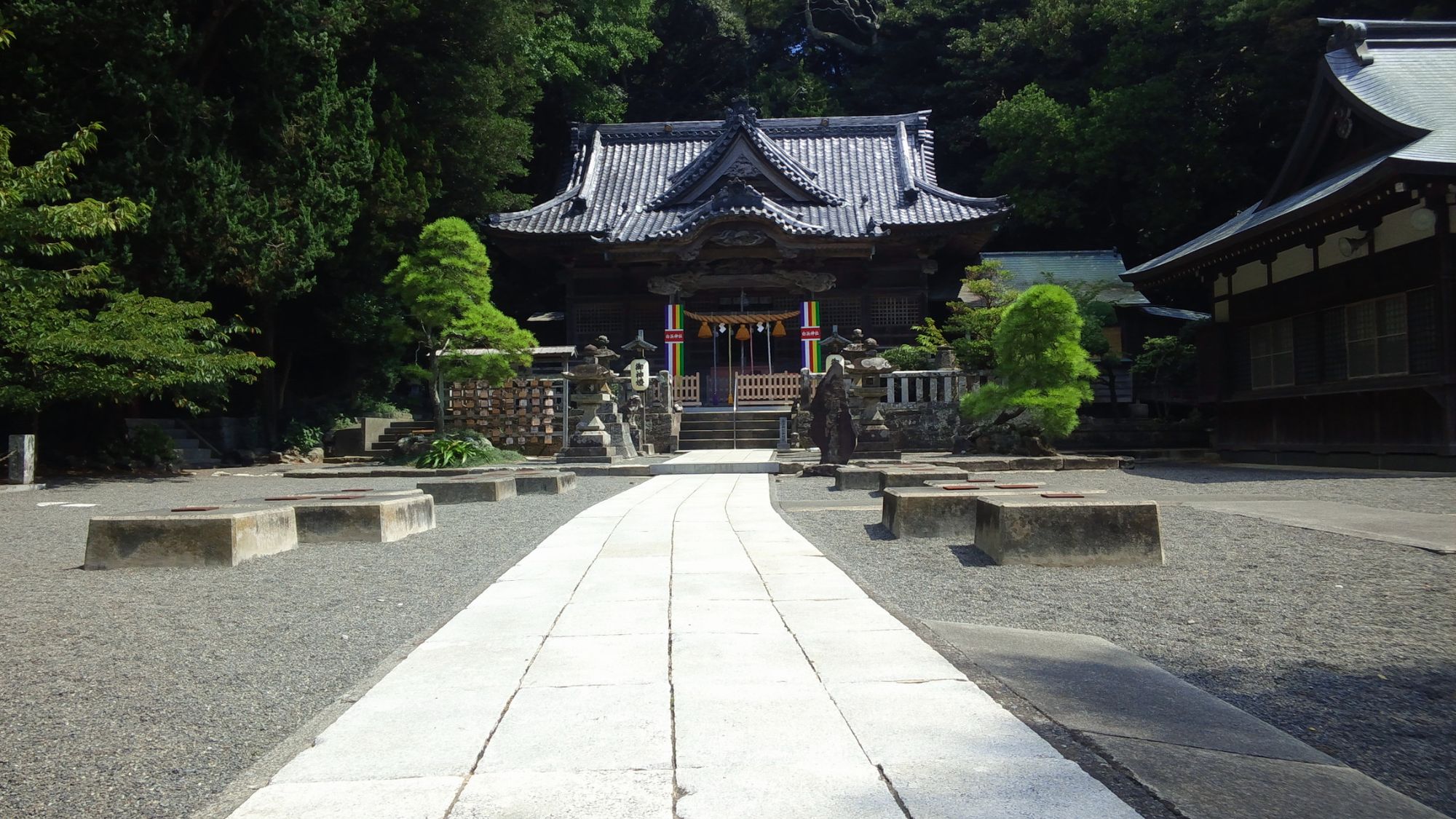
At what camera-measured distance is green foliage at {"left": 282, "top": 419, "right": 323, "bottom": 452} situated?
63.8 ft

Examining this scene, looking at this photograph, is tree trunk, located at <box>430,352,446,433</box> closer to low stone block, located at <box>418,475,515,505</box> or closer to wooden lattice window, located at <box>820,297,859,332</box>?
low stone block, located at <box>418,475,515,505</box>

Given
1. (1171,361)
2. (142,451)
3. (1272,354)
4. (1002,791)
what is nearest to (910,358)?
(1171,361)

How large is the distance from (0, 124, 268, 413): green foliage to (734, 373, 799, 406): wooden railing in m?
10.3

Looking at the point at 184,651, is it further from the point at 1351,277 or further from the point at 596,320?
the point at 596,320

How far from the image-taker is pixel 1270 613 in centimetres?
431

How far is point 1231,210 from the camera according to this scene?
25.4 metres

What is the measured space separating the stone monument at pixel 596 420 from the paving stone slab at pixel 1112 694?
1130cm

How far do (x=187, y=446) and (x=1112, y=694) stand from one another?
19.3 meters

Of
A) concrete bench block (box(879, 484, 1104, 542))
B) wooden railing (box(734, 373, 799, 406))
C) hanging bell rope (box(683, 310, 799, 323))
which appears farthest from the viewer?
hanging bell rope (box(683, 310, 799, 323))

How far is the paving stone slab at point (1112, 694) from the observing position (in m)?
2.65

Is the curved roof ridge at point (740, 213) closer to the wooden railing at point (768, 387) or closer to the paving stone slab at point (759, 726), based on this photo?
the wooden railing at point (768, 387)

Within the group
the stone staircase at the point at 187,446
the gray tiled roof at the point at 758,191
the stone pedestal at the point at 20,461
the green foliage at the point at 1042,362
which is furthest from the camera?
the gray tiled roof at the point at 758,191

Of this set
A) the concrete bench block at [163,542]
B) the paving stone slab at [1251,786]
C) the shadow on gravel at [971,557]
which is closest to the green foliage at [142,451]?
the concrete bench block at [163,542]

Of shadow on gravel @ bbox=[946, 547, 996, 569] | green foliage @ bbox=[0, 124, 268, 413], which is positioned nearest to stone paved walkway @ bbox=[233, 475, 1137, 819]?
shadow on gravel @ bbox=[946, 547, 996, 569]
